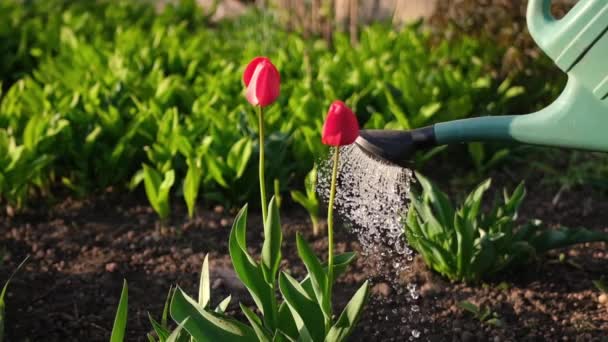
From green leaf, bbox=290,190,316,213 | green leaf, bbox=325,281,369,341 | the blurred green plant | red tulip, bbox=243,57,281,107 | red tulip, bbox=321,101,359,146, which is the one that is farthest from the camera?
the blurred green plant

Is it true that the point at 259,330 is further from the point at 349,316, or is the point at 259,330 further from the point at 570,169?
the point at 570,169

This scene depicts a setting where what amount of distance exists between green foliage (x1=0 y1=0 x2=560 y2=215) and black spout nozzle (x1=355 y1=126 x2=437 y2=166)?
1612 millimetres

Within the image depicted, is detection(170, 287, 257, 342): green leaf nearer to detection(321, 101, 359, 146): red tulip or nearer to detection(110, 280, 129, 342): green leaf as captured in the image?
detection(110, 280, 129, 342): green leaf

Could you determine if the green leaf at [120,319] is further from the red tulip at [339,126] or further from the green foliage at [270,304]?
the red tulip at [339,126]

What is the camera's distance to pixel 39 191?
155 inches

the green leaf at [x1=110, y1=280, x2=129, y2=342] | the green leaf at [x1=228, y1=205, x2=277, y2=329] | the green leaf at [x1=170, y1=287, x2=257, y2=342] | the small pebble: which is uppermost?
the green leaf at [x1=228, y1=205, x2=277, y2=329]

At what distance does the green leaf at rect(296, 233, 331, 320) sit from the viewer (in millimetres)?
2035

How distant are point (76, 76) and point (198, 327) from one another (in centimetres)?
305

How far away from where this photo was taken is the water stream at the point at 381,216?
7.18ft

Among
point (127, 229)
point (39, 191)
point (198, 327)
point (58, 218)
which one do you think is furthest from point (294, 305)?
point (39, 191)

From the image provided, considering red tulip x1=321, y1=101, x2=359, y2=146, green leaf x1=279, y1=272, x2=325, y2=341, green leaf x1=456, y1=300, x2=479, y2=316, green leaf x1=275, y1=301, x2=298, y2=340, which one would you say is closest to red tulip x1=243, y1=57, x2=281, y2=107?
red tulip x1=321, y1=101, x2=359, y2=146

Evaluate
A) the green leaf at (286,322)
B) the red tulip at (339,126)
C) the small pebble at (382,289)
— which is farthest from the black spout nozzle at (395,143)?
the small pebble at (382,289)

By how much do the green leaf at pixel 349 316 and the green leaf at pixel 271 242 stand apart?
185 mm

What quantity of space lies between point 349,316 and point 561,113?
65 cm
